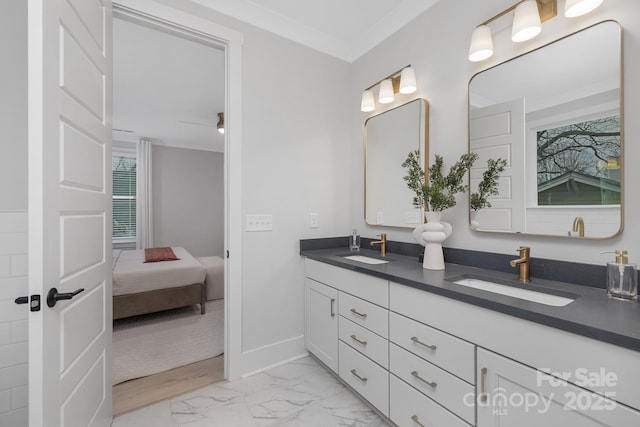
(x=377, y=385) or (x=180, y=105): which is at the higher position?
(x=180, y=105)

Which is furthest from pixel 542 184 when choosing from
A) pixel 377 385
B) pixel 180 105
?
pixel 180 105

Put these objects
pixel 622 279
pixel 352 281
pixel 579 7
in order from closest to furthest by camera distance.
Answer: pixel 622 279
pixel 579 7
pixel 352 281

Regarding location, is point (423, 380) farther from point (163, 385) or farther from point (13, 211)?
point (13, 211)

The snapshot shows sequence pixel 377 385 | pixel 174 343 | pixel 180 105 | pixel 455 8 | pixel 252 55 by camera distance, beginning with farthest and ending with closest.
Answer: pixel 180 105
pixel 174 343
pixel 252 55
pixel 455 8
pixel 377 385

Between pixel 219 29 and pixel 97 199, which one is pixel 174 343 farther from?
pixel 219 29

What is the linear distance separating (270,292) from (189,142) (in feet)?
15.6

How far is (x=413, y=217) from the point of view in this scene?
2.03 metres

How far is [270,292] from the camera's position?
2195 millimetres

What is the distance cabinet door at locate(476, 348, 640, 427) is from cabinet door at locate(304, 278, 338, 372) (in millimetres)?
992

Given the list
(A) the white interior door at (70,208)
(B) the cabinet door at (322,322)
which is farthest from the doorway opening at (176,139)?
(B) the cabinet door at (322,322)

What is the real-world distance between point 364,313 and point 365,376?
14.2 inches

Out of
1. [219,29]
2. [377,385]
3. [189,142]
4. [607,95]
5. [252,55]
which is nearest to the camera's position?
[607,95]

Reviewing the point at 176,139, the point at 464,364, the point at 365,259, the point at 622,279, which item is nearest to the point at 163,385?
the point at 365,259

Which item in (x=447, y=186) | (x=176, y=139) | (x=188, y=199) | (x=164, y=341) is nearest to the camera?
(x=447, y=186)
